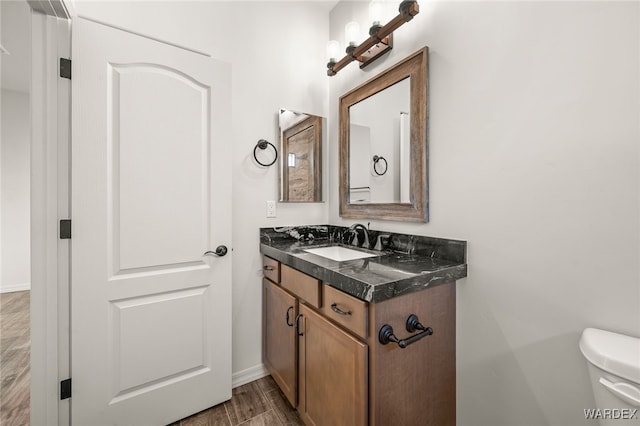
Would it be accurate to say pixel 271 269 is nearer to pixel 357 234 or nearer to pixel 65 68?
pixel 357 234

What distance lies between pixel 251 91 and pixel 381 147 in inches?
38.3

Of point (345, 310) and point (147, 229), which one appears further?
point (147, 229)

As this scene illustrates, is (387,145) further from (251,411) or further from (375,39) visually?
(251,411)

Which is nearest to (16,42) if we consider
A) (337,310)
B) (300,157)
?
(300,157)

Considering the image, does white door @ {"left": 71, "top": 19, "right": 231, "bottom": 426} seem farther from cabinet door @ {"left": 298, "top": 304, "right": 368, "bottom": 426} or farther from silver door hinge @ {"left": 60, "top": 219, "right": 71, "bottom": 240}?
cabinet door @ {"left": 298, "top": 304, "right": 368, "bottom": 426}

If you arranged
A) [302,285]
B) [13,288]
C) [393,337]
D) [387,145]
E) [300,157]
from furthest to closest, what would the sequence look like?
[13,288] < [300,157] < [387,145] < [302,285] < [393,337]

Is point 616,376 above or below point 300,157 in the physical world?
below

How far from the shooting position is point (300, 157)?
1.96 m

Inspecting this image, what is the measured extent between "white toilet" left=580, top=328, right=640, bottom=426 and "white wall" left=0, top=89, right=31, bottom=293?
5461 millimetres

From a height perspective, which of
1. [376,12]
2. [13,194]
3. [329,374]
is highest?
[376,12]

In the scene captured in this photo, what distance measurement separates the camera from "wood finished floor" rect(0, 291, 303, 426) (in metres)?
1.42

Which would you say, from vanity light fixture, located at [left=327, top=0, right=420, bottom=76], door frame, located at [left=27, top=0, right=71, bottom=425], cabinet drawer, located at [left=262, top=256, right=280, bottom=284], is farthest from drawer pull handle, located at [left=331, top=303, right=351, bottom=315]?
vanity light fixture, located at [left=327, top=0, right=420, bottom=76]

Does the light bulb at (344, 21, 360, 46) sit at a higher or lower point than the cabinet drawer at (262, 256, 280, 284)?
higher

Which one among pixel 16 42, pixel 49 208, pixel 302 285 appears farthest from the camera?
pixel 16 42
